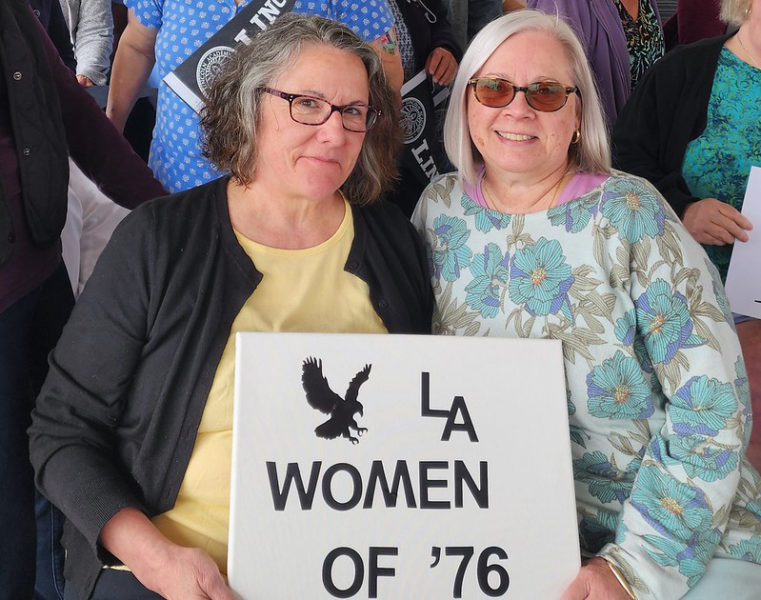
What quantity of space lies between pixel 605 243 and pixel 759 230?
2.63 feet

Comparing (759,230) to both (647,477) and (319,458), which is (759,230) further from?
(319,458)

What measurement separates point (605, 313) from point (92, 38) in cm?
285

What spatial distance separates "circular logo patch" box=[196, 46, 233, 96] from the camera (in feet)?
7.15

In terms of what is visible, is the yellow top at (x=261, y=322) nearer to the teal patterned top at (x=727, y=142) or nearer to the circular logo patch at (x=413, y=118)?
the circular logo patch at (x=413, y=118)

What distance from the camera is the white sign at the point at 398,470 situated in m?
1.50

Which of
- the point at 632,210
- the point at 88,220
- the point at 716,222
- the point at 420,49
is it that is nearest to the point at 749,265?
the point at 716,222

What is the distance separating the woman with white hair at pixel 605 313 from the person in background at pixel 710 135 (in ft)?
2.18

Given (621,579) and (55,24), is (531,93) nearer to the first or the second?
(621,579)

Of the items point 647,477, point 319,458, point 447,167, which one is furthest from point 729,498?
point 447,167

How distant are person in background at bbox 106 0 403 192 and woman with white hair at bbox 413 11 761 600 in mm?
500

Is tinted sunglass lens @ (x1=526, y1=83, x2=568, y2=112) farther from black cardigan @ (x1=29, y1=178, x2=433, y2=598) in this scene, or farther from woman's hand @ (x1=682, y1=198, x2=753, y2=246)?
woman's hand @ (x1=682, y1=198, x2=753, y2=246)

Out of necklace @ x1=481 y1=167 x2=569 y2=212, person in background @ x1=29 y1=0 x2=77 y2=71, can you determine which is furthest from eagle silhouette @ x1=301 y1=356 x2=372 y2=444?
person in background @ x1=29 y1=0 x2=77 y2=71

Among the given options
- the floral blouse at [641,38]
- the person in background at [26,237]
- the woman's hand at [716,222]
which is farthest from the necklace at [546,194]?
the floral blouse at [641,38]

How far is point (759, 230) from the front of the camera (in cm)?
232
